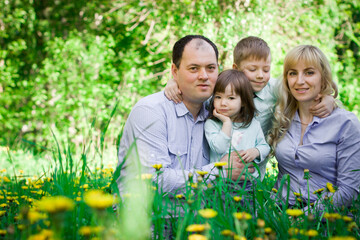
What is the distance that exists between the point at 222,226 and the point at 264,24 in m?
5.20

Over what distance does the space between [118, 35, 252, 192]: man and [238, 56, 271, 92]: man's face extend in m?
0.36

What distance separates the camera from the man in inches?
87.3

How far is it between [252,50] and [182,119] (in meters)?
0.81

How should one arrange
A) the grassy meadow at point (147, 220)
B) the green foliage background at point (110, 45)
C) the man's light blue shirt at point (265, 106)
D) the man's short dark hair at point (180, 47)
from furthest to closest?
1. the green foliage background at point (110, 45)
2. the man's light blue shirt at point (265, 106)
3. the man's short dark hair at point (180, 47)
4. the grassy meadow at point (147, 220)

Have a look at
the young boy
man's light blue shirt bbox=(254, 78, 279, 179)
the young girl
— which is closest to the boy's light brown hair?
the young boy

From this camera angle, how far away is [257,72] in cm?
264

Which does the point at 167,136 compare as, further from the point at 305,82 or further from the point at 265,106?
the point at 305,82

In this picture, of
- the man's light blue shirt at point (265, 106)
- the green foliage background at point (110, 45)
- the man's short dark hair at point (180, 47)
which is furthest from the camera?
the green foliage background at point (110, 45)

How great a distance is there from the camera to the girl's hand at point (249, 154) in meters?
2.17

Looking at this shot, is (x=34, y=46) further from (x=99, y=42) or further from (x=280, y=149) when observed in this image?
(x=280, y=149)

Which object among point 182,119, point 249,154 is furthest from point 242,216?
point 182,119

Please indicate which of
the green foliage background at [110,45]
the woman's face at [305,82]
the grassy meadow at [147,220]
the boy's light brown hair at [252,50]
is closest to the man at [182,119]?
the boy's light brown hair at [252,50]

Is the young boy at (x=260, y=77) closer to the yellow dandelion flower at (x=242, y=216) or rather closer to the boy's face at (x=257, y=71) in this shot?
the boy's face at (x=257, y=71)

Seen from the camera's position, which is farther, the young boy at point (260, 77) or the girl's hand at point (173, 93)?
the young boy at point (260, 77)
